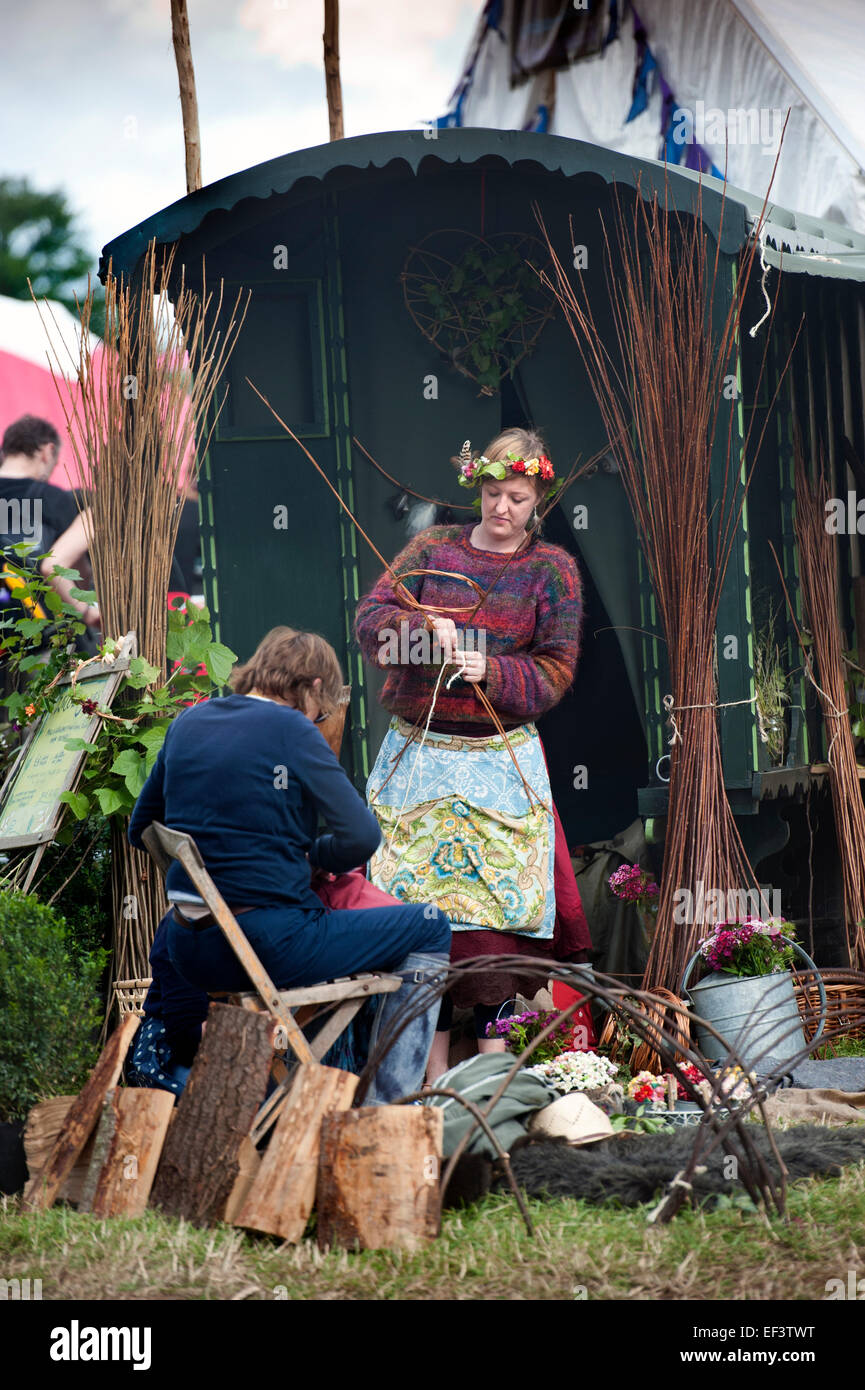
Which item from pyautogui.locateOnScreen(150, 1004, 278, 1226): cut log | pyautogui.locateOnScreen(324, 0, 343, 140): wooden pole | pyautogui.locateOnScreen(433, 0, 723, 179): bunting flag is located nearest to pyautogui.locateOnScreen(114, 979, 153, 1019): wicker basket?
pyautogui.locateOnScreen(150, 1004, 278, 1226): cut log

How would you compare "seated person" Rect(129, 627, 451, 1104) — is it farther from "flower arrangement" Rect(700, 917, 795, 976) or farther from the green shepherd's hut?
the green shepherd's hut

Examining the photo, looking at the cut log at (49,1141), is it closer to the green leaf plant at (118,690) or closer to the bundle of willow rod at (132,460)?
the green leaf plant at (118,690)

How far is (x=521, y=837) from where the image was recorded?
4434 mm

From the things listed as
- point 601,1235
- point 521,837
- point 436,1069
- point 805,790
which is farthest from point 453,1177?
point 805,790

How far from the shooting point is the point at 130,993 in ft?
13.5

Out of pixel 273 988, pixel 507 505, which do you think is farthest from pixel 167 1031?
pixel 507 505

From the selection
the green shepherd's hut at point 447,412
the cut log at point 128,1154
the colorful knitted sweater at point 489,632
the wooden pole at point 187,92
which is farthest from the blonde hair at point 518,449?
the wooden pole at point 187,92

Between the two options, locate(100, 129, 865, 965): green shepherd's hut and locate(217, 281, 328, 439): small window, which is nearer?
locate(100, 129, 865, 965): green shepherd's hut

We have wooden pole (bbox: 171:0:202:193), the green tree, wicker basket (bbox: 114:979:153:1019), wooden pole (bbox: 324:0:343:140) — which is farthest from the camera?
the green tree

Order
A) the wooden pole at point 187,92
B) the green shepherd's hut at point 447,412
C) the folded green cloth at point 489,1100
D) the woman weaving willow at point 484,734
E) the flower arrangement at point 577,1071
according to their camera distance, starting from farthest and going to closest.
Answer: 1. the wooden pole at point 187,92
2. the green shepherd's hut at point 447,412
3. the woman weaving willow at point 484,734
4. the flower arrangement at point 577,1071
5. the folded green cloth at point 489,1100

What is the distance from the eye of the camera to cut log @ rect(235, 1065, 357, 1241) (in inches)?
114

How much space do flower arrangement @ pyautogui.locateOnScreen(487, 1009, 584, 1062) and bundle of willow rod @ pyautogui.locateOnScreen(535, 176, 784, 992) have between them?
43 centimetres

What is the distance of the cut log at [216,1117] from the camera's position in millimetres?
3008

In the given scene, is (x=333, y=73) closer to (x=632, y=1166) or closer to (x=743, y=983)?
(x=743, y=983)
